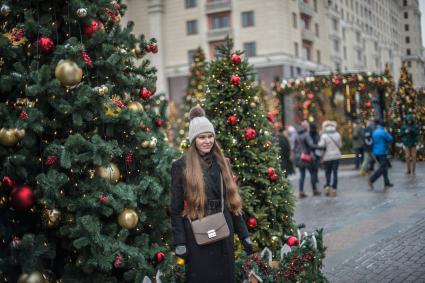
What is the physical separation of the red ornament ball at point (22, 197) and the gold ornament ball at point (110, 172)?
1.85 ft

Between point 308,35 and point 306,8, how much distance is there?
8.07 feet

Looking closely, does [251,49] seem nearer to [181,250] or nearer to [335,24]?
[335,24]

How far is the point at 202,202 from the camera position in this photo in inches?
148

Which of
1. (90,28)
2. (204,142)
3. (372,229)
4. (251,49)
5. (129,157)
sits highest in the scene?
(251,49)

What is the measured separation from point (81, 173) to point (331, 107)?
22.0m

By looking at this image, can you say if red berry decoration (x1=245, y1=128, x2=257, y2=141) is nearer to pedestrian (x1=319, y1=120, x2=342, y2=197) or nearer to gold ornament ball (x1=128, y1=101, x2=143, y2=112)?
gold ornament ball (x1=128, y1=101, x2=143, y2=112)

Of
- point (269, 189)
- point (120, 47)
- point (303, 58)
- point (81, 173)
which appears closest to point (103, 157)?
point (81, 173)

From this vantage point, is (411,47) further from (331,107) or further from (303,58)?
(331,107)

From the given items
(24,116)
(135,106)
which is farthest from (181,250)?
(24,116)

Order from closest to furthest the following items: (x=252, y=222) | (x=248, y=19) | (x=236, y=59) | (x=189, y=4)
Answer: (x=252, y=222) < (x=236, y=59) < (x=248, y=19) < (x=189, y=4)

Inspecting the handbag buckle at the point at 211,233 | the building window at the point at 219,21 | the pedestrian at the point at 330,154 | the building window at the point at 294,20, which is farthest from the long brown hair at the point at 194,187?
the building window at the point at 294,20

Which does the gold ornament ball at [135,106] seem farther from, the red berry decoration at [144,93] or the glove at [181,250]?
the glove at [181,250]

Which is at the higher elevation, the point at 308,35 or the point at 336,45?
the point at 336,45

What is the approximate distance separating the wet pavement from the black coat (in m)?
2.30
